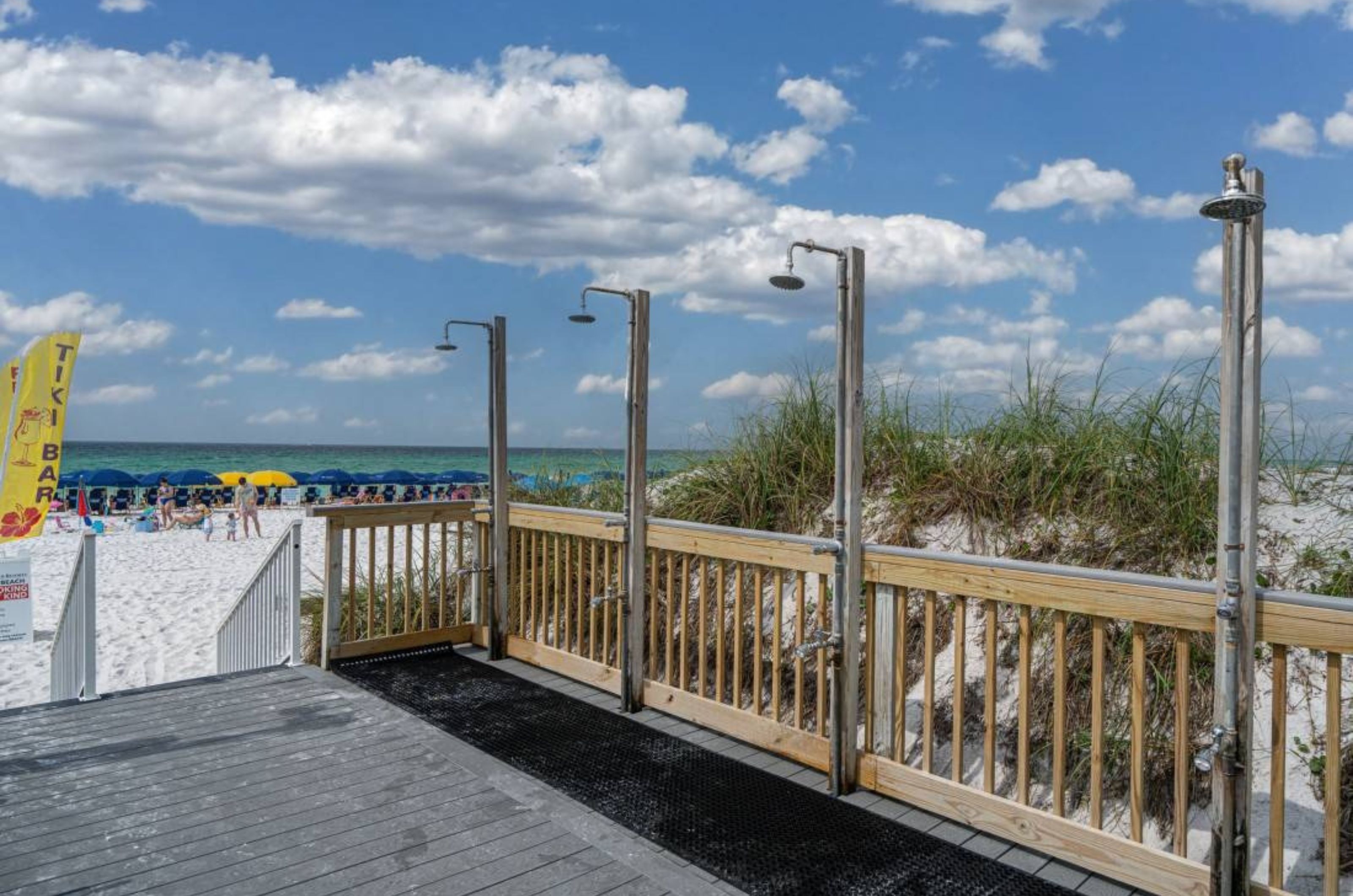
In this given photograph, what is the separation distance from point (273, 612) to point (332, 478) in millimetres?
20435

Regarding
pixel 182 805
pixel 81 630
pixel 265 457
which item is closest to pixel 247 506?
pixel 81 630

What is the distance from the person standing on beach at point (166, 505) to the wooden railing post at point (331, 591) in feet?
52.5

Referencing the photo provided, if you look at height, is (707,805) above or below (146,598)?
above

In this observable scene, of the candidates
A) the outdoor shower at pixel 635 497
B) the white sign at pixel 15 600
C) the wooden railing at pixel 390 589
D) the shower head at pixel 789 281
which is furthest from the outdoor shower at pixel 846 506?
the white sign at pixel 15 600

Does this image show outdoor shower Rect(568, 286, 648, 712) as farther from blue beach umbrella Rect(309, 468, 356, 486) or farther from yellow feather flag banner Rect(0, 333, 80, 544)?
blue beach umbrella Rect(309, 468, 356, 486)

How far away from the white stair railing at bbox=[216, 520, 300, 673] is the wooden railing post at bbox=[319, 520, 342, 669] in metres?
0.16

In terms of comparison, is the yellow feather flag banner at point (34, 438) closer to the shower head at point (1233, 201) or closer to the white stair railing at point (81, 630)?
the white stair railing at point (81, 630)

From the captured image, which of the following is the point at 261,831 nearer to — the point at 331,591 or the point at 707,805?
the point at 707,805

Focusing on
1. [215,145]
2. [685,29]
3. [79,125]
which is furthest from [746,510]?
[79,125]

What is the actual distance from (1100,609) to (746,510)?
8.98 ft

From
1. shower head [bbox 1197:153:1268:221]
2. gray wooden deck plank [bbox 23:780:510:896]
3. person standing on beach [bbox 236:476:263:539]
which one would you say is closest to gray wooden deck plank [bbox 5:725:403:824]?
gray wooden deck plank [bbox 23:780:510:896]

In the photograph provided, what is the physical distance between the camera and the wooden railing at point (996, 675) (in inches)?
91.4

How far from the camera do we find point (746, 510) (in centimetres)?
505

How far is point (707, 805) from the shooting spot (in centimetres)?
298
